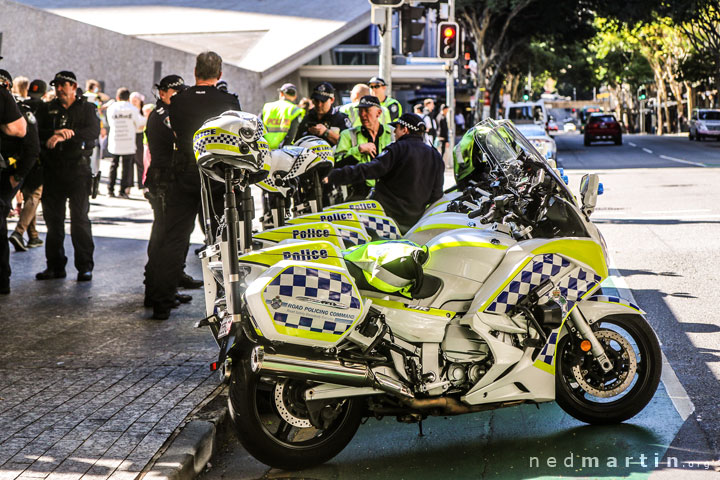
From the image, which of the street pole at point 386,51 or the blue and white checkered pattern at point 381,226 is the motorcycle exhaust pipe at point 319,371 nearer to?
the blue and white checkered pattern at point 381,226

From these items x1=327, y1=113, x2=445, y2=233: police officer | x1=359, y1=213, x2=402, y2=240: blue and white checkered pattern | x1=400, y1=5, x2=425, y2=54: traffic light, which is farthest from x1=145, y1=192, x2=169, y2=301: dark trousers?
x1=400, y1=5, x2=425, y2=54: traffic light

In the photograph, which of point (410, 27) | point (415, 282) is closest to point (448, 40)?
point (410, 27)

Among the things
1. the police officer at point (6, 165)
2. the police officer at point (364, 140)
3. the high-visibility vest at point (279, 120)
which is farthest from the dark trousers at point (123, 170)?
the police officer at point (364, 140)

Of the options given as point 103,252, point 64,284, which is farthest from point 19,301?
point 103,252

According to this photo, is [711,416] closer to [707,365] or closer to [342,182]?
[707,365]

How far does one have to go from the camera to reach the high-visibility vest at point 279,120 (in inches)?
481

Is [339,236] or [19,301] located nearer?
[339,236]

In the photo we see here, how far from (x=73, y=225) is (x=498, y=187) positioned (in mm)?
5750

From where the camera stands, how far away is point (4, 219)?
9398 mm

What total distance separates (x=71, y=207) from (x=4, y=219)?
3.23 feet

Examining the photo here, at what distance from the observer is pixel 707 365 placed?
22.6 ft

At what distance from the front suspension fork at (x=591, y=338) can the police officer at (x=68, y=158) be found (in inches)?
248

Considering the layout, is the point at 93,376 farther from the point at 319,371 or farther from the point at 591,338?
the point at 591,338

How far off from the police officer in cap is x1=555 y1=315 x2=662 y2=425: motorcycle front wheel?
17.3 feet
